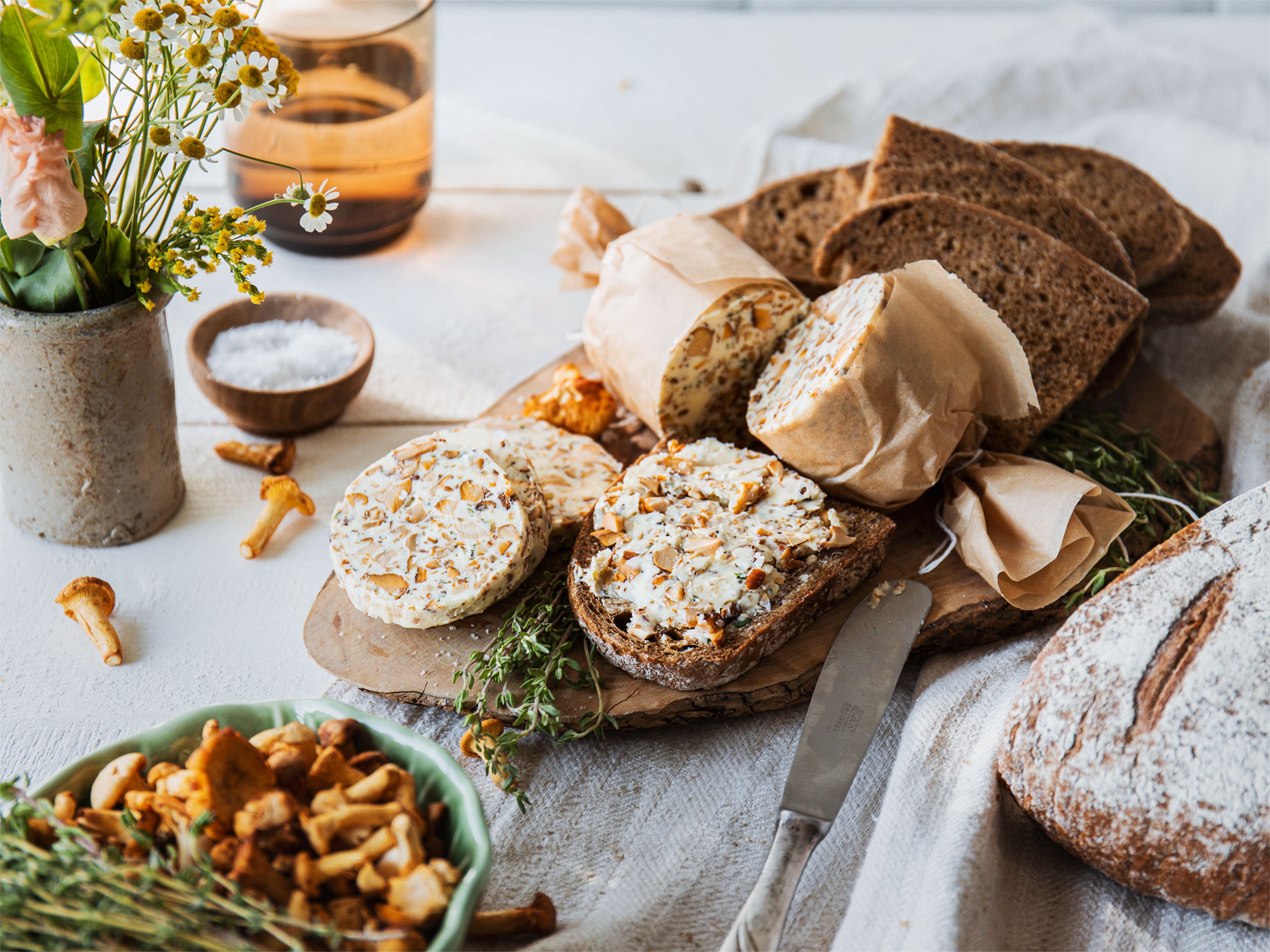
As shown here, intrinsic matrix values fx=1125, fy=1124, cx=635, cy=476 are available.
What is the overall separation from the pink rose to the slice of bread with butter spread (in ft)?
Answer: 3.37

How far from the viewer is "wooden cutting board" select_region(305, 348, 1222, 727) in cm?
200

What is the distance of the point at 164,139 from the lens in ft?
5.81

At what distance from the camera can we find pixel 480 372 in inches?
117

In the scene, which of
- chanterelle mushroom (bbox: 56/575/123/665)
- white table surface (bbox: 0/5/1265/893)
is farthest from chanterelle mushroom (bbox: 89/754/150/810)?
chanterelle mushroom (bbox: 56/575/123/665)

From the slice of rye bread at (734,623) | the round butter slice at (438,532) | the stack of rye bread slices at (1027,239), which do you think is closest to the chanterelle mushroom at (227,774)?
the round butter slice at (438,532)

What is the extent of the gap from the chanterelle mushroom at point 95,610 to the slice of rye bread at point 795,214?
1706 millimetres

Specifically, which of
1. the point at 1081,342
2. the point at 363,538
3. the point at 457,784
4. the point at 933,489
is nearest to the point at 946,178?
the point at 1081,342

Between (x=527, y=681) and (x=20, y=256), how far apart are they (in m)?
1.16

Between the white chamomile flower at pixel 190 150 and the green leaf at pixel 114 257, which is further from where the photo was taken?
the green leaf at pixel 114 257

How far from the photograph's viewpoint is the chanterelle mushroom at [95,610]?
6.92ft

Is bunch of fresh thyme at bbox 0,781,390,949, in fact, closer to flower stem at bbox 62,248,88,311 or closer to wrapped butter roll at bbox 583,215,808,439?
flower stem at bbox 62,248,88,311

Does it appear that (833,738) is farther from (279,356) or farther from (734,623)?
(279,356)

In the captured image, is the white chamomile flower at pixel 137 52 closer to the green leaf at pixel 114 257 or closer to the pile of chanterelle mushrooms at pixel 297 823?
the green leaf at pixel 114 257

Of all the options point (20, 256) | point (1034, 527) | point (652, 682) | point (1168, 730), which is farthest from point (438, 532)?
point (1168, 730)
